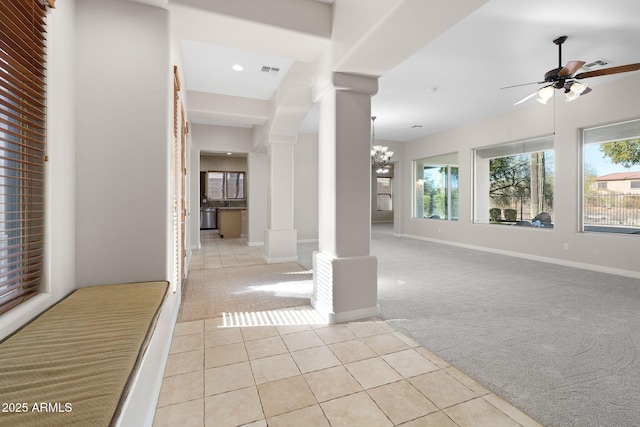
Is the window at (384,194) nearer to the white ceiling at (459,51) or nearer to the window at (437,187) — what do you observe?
the window at (437,187)

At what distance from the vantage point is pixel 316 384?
1865 mm

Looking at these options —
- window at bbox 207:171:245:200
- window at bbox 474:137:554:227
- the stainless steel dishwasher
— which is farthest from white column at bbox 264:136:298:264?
Answer: the stainless steel dishwasher

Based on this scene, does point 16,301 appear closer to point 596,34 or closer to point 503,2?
point 503,2

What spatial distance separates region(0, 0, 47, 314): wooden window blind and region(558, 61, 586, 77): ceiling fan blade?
4483mm

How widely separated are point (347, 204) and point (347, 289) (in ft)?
2.71

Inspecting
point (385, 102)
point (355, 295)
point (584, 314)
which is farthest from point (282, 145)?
point (584, 314)

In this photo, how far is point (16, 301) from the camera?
56.7 inches

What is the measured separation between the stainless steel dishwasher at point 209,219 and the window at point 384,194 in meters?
8.29

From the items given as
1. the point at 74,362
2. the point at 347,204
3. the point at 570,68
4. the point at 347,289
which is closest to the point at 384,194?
the point at 570,68

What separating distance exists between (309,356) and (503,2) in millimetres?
3583

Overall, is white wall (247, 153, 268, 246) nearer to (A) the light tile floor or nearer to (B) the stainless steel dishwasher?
(B) the stainless steel dishwasher

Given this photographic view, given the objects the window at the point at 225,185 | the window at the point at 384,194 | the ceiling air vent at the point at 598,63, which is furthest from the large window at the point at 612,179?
the window at the point at 384,194

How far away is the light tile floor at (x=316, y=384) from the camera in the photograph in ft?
5.18

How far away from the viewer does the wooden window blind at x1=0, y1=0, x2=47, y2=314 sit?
134 cm
